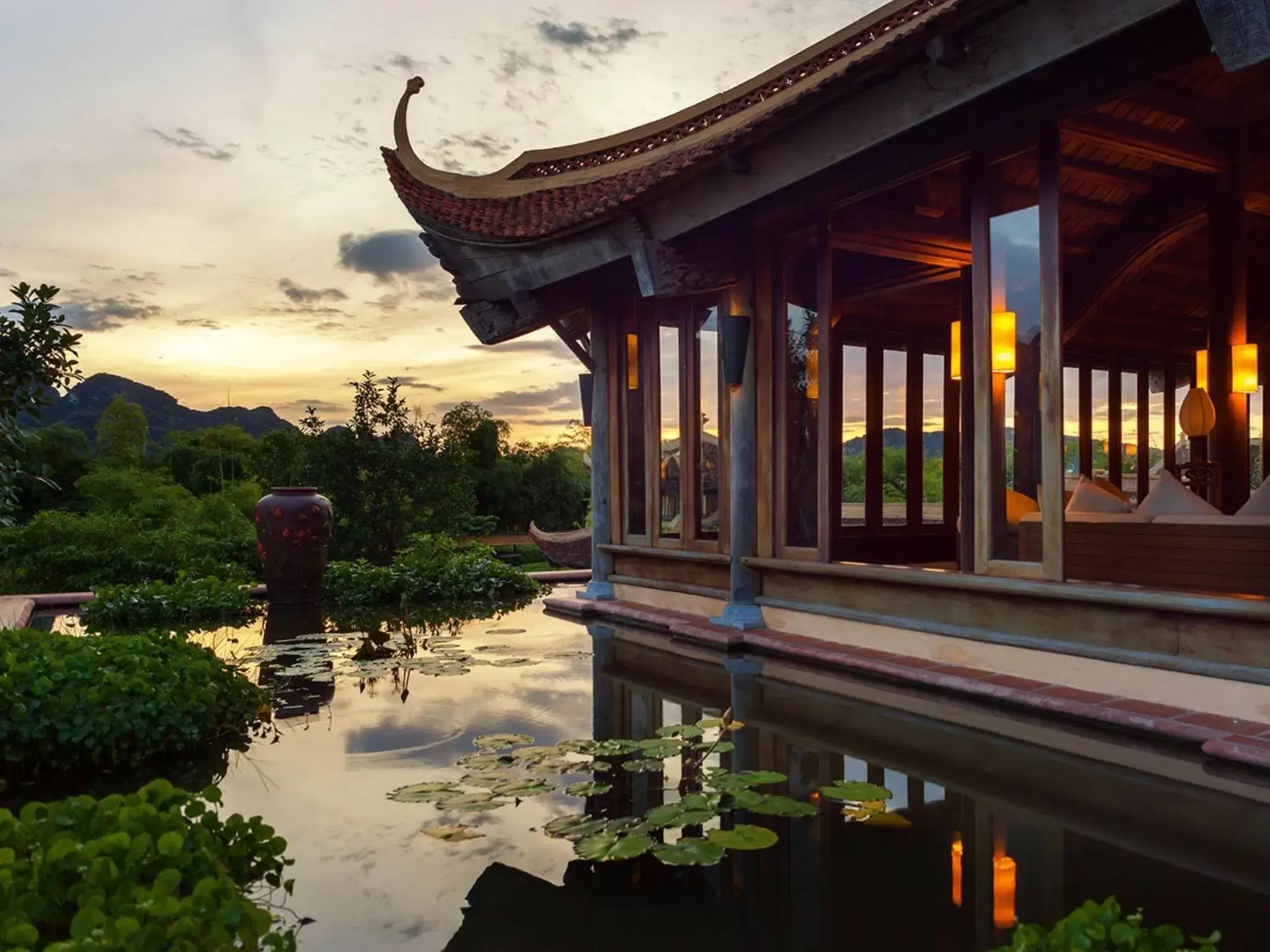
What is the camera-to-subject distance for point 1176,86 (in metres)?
5.29

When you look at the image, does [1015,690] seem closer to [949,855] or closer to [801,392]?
[949,855]

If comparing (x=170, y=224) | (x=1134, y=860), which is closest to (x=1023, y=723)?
(x=1134, y=860)

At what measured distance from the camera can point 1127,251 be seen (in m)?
7.33

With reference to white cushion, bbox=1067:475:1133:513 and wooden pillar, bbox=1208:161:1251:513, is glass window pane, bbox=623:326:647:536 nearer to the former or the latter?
white cushion, bbox=1067:475:1133:513

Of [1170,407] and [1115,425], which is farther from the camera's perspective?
[1170,407]

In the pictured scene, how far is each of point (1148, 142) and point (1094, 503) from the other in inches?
79.7

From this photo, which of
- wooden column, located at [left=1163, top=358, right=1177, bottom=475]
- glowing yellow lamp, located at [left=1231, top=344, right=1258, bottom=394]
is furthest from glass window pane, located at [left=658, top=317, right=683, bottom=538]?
wooden column, located at [left=1163, top=358, right=1177, bottom=475]

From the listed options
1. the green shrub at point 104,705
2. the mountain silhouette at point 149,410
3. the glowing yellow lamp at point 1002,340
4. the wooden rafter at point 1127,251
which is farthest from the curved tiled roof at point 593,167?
the mountain silhouette at point 149,410

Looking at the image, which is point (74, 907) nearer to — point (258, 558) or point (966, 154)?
point (966, 154)

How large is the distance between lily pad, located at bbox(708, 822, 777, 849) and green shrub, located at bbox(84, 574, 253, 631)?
250 inches

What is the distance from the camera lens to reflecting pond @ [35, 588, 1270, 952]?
2.24 meters

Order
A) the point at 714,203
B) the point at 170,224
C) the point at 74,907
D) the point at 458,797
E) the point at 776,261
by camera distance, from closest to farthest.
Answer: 1. the point at 74,907
2. the point at 458,797
3. the point at 714,203
4. the point at 776,261
5. the point at 170,224

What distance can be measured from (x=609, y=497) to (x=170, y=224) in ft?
24.6

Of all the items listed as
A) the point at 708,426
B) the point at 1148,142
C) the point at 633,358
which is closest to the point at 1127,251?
the point at 1148,142
